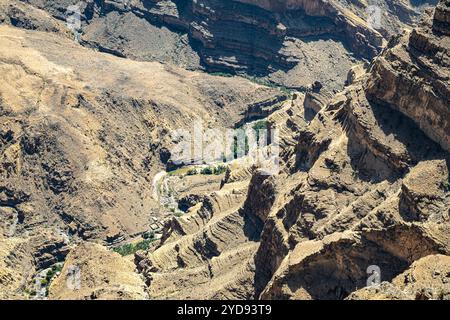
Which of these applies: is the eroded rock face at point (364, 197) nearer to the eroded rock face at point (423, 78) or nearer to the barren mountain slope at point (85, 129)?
the eroded rock face at point (423, 78)

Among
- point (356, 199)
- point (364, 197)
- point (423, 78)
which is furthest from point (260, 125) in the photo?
point (364, 197)

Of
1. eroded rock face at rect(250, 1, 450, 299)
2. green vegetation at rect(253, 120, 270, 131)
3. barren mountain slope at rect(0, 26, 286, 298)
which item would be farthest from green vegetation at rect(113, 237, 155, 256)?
green vegetation at rect(253, 120, 270, 131)

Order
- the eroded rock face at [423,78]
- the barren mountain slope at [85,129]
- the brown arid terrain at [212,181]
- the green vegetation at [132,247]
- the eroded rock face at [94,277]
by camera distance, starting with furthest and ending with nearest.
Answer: the barren mountain slope at [85,129]
the green vegetation at [132,247]
the eroded rock face at [94,277]
the eroded rock face at [423,78]
the brown arid terrain at [212,181]

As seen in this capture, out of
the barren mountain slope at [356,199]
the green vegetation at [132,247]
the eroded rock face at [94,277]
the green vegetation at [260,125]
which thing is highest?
the barren mountain slope at [356,199]

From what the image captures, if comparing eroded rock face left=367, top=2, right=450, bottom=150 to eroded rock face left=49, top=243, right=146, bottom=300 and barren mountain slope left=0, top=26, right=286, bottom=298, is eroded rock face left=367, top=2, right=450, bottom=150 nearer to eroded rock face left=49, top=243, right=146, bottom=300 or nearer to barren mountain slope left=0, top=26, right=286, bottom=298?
eroded rock face left=49, top=243, right=146, bottom=300

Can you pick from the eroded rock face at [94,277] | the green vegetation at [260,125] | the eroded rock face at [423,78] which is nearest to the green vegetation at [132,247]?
the eroded rock face at [94,277]

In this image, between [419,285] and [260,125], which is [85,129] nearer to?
[260,125]
